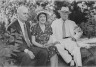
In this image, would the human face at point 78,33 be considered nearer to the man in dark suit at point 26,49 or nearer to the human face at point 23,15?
the man in dark suit at point 26,49

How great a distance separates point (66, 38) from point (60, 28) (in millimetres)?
178

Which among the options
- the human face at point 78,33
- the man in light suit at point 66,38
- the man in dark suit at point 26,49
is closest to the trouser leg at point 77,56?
the man in light suit at point 66,38

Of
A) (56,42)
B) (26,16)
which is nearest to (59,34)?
(56,42)

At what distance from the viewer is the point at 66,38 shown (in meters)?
5.23

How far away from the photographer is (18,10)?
17.0 feet

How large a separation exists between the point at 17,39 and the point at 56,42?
59 cm

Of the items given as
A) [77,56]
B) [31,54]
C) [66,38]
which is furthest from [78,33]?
[31,54]

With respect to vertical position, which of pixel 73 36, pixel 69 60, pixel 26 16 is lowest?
pixel 69 60

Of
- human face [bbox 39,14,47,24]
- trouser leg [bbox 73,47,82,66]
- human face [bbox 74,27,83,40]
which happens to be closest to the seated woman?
human face [bbox 39,14,47,24]

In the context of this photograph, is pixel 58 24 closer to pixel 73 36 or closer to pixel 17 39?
pixel 73 36

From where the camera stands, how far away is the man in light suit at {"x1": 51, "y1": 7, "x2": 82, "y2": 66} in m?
5.17

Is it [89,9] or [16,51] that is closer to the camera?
[16,51]

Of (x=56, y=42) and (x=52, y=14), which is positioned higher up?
(x=52, y=14)

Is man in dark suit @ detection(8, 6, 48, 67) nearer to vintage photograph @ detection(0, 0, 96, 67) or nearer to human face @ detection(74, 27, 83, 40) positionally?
vintage photograph @ detection(0, 0, 96, 67)
